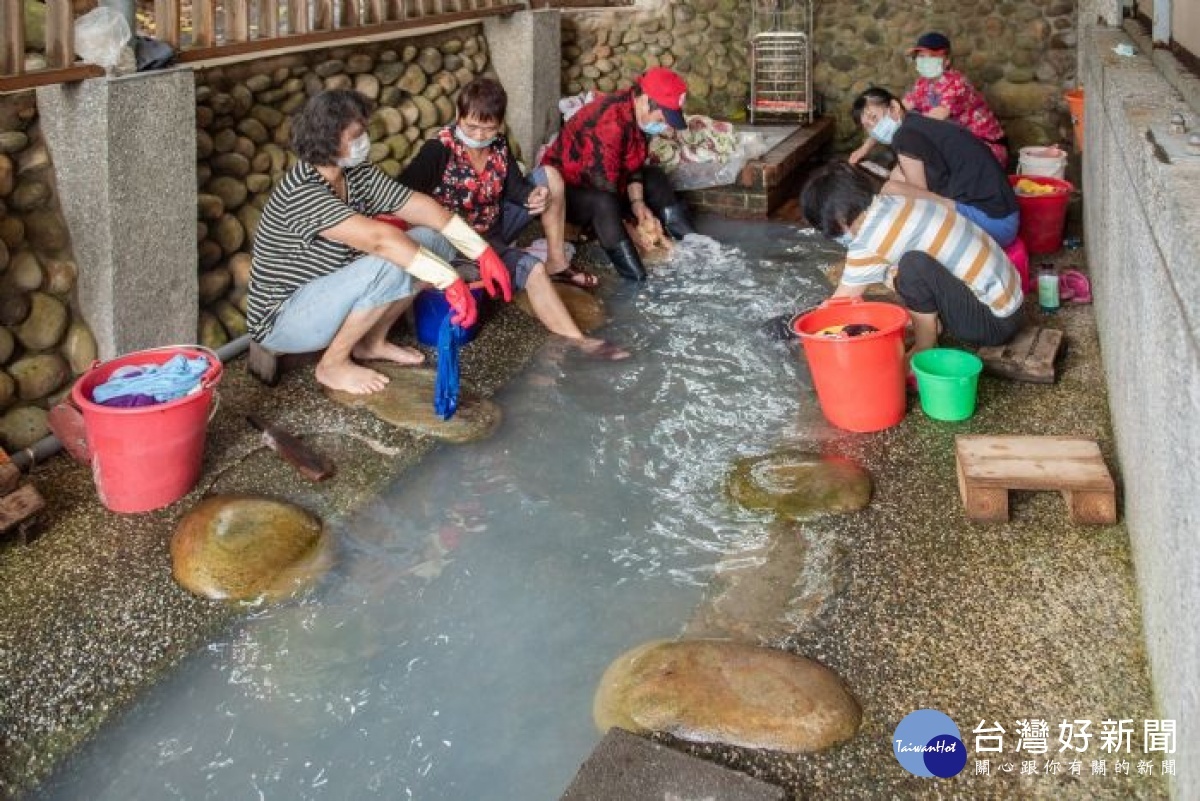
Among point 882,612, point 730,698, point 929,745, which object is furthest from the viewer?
point 882,612

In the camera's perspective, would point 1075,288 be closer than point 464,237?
No

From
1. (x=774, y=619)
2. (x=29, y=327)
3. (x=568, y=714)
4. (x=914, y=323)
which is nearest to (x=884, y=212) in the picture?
(x=914, y=323)

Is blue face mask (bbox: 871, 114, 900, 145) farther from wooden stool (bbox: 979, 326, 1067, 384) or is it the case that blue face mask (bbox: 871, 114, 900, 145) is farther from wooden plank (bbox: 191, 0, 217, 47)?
wooden plank (bbox: 191, 0, 217, 47)

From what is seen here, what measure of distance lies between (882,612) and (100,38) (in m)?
3.83

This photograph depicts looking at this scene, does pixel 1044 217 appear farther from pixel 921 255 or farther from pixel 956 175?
pixel 921 255

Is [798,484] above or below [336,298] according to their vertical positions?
below

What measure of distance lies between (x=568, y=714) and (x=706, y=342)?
3.06 metres

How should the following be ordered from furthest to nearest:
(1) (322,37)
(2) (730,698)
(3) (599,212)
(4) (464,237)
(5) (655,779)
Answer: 1. (3) (599,212)
2. (1) (322,37)
3. (4) (464,237)
4. (2) (730,698)
5. (5) (655,779)

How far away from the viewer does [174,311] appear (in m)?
5.14

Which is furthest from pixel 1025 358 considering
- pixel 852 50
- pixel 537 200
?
pixel 852 50

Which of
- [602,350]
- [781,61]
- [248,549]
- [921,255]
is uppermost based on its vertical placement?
[781,61]

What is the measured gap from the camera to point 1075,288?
19.6ft

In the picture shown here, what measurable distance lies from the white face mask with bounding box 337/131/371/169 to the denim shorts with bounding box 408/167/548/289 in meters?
0.48

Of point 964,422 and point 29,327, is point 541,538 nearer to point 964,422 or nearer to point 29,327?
point 964,422
